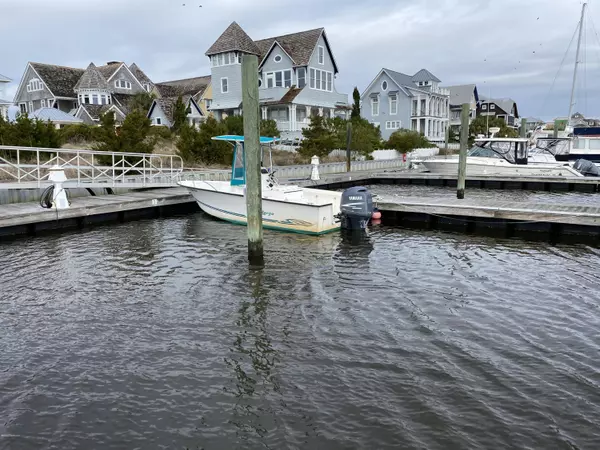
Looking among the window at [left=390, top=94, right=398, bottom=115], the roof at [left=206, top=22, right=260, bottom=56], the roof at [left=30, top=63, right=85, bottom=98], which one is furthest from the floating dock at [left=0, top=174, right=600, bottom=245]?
the window at [left=390, top=94, right=398, bottom=115]

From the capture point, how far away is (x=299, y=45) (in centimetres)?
4169

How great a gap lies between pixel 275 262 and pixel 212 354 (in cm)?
493

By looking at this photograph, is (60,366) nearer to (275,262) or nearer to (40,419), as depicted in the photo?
(40,419)

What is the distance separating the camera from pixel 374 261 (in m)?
11.9

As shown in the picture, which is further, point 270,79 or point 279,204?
point 270,79

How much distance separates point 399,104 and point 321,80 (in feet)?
55.6

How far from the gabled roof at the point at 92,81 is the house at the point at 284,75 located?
14.2m

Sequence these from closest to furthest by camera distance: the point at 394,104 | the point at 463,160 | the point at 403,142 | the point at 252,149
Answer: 1. the point at 252,149
2. the point at 463,160
3. the point at 403,142
4. the point at 394,104

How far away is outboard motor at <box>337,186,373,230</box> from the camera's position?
14.6 m

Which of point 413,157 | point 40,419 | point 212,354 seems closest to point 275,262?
point 212,354

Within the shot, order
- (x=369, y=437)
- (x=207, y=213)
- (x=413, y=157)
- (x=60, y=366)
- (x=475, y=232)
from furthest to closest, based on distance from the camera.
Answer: (x=413, y=157) < (x=207, y=213) < (x=475, y=232) < (x=60, y=366) < (x=369, y=437)

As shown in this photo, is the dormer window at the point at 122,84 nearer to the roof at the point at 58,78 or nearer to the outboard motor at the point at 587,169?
the roof at the point at 58,78

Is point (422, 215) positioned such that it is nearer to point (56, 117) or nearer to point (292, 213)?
point (292, 213)

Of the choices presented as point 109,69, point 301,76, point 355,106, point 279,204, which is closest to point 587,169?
point 279,204
